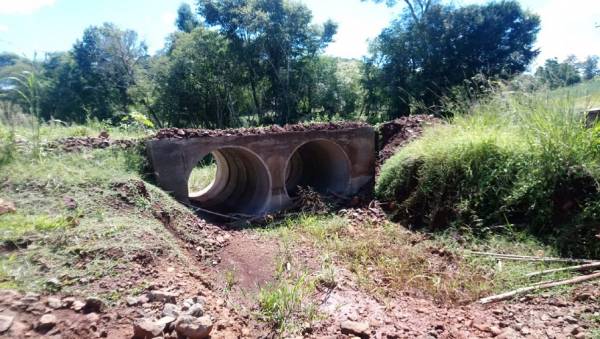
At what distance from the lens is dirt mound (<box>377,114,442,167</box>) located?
22.9ft

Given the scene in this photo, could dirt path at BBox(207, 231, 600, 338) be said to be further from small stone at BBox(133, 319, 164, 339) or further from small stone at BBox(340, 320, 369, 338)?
small stone at BBox(133, 319, 164, 339)

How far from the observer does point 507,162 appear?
15.0 ft

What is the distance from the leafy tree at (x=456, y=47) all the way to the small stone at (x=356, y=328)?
13522mm

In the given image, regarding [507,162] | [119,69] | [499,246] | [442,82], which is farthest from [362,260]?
[119,69]

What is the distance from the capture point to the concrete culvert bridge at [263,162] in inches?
213

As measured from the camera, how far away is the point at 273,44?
15281 mm

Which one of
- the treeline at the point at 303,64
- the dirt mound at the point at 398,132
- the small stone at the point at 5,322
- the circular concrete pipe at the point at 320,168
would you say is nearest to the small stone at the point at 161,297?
the small stone at the point at 5,322

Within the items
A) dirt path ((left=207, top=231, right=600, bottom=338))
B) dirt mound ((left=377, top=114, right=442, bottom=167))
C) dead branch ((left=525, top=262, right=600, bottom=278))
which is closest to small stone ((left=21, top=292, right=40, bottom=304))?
dirt path ((left=207, top=231, right=600, bottom=338))

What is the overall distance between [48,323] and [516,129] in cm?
539

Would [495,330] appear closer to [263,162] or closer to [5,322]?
[5,322]

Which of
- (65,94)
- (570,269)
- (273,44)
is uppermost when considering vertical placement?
(273,44)

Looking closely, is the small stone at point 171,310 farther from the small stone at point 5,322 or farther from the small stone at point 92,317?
the small stone at point 5,322

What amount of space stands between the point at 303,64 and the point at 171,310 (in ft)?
50.5

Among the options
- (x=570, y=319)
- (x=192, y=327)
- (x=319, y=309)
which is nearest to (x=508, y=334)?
(x=570, y=319)
